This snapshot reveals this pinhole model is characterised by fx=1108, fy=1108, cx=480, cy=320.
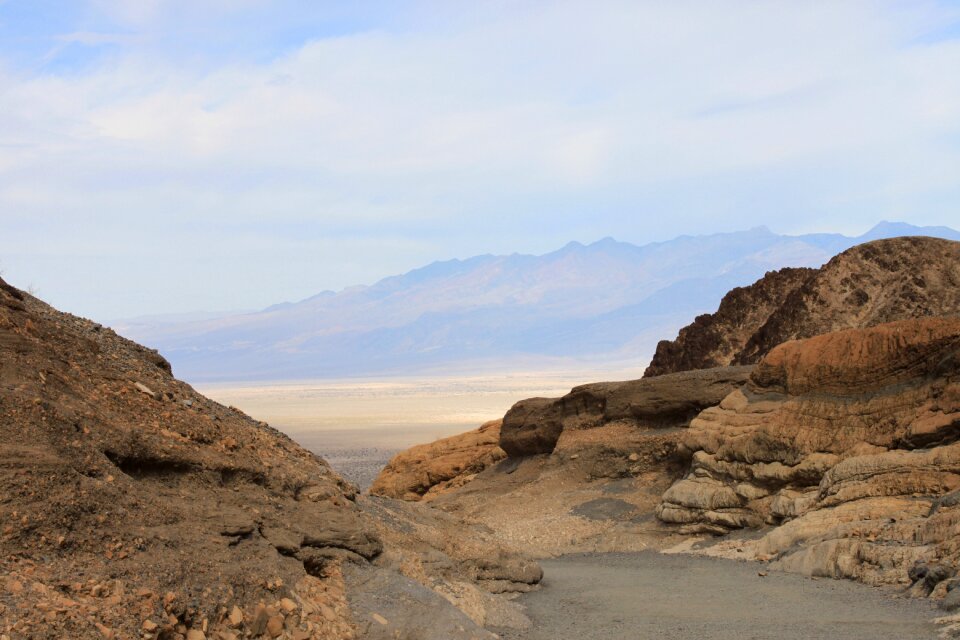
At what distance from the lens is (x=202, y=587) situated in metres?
9.52

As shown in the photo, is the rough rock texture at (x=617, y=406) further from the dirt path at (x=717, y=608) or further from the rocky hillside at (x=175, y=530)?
the rocky hillside at (x=175, y=530)

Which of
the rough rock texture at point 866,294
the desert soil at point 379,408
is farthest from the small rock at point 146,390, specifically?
the rough rock texture at point 866,294

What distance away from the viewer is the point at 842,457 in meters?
18.3

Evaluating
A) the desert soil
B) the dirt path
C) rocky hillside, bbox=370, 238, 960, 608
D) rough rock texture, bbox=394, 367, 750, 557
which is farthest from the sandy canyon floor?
the desert soil

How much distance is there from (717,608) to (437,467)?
18.2 meters

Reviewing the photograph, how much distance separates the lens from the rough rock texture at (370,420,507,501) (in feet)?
100

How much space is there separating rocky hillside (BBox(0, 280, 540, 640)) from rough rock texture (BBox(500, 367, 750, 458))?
1095 centimetres

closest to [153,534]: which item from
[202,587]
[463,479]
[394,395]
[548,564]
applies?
[202,587]

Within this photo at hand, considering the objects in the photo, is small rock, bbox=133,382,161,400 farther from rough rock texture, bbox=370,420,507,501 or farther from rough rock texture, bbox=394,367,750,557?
rough rock texture, bbox=370,420,507,501

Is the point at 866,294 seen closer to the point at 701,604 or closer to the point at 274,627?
the point at 701,604

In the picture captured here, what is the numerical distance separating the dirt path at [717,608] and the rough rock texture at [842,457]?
2.66 ft

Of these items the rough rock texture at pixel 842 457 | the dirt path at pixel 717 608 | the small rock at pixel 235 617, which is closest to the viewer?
the small rock at pixel 235 617

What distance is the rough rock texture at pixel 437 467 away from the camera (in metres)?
30.5

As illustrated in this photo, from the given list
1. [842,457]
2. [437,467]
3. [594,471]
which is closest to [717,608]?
[842,457]
